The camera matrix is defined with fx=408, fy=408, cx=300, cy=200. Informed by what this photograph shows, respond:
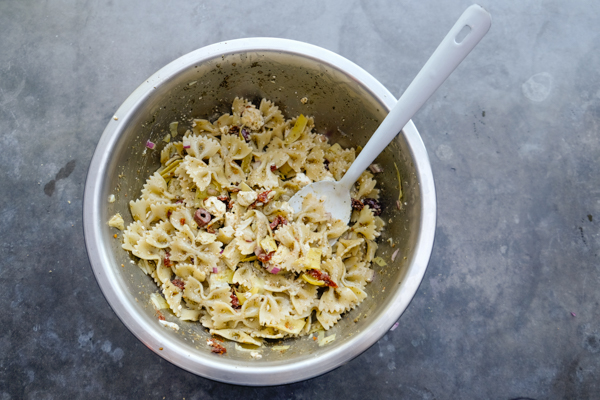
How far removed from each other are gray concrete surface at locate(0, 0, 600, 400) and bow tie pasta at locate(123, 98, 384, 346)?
0.85 metres

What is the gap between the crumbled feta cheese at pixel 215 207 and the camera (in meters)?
2.48

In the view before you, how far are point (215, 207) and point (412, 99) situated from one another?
130 cm

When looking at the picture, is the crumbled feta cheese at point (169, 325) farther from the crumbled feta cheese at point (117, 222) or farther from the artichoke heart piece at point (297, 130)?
the artichoke heart piece at point (297, 130)

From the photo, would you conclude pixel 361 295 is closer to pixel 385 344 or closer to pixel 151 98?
pixel 385 344

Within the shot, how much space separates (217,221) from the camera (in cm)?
253

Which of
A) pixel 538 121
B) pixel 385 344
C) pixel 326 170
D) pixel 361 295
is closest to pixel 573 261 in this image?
pixel 538 121

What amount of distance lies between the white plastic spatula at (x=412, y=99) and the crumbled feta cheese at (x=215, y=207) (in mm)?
431

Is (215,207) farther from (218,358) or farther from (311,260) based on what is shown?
(218,358)

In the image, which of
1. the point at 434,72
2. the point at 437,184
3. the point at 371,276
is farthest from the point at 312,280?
the point at 437,184

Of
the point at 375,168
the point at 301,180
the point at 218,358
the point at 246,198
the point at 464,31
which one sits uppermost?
the point at 464,31

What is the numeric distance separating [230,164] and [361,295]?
115 centimetres

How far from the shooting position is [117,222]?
7.13 ft

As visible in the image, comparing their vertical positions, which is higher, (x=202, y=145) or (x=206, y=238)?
(x=202, y=145)

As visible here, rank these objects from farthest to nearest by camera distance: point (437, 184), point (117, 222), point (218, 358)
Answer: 1. point (437, 184)
2. point (117, 222)
3. point (218, 358)
